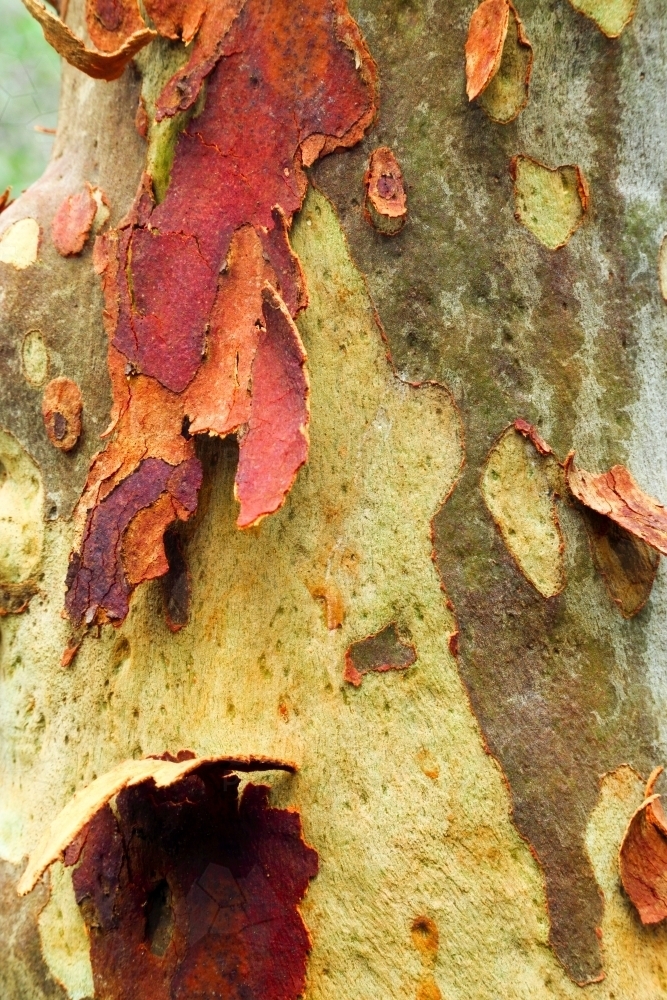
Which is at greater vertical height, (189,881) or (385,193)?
(385,193)

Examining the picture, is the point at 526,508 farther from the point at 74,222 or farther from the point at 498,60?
the point at 74,222

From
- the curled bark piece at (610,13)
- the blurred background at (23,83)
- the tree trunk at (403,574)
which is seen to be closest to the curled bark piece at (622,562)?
the tree trunk at (403,574)

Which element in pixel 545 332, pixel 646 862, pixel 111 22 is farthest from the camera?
pixel 111 22

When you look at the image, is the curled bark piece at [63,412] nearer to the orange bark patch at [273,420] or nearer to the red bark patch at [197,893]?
the orange bark patch at [273,420]

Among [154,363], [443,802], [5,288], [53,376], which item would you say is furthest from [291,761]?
[5,288]

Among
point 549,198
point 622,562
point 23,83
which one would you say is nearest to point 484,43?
point 549,198

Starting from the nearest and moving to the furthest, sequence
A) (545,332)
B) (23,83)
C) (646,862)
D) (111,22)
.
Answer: (646,862) → (545,332) → (111,22) → (23,83)

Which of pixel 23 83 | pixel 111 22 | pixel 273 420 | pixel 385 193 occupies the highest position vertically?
pixel 23 83
